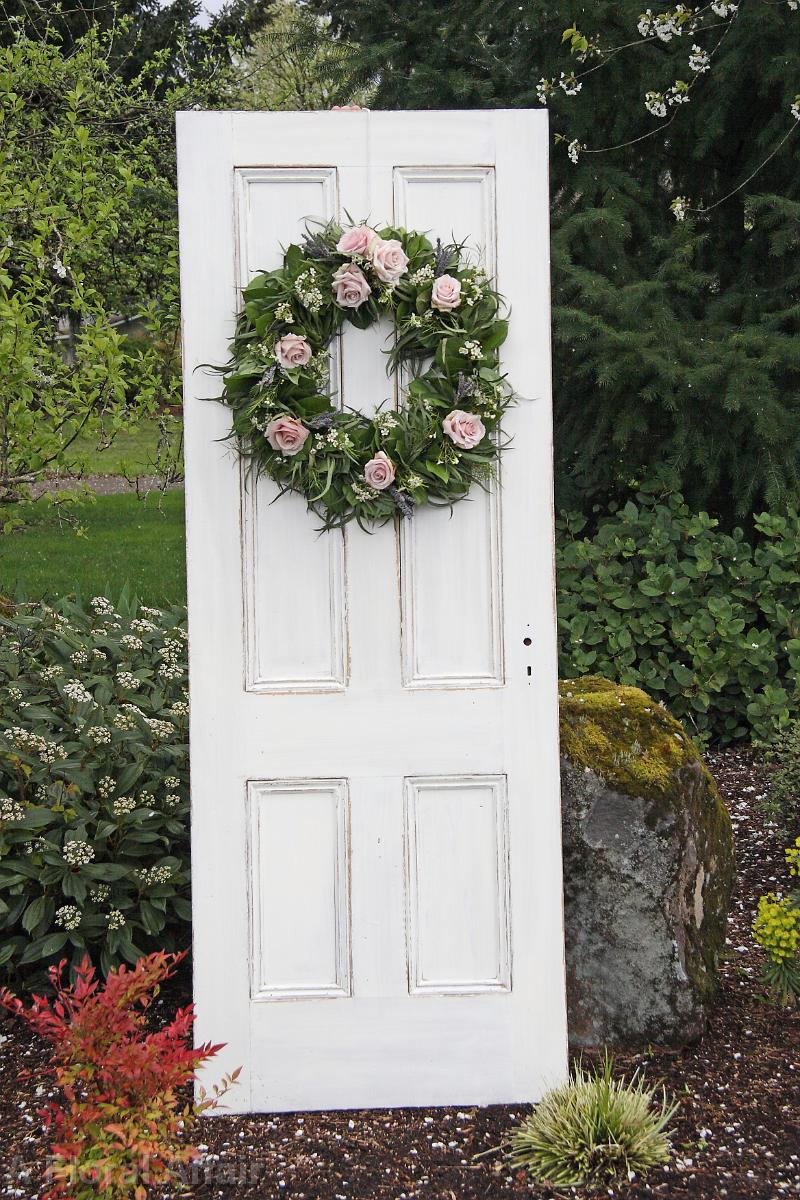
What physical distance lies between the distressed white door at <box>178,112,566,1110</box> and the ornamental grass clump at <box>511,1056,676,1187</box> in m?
0.20

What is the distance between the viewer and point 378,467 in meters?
2.53

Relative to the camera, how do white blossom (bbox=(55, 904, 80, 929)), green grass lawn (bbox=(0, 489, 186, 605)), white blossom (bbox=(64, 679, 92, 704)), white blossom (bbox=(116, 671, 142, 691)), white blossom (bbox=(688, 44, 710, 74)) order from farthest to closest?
green grass lawn (bbox=(0, 489, 186, 605)), white blossom (bbox=(688, 44, 710, 74)), white blossom (bbox=(116, 671, 142, 691)), white blossom (bbox=(64, 679, 92, 704)), white blossom (bbox=(55, 904, 80, 929))

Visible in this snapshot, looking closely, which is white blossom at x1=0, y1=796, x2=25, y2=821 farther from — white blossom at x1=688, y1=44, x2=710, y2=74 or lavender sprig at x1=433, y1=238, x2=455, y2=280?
white blossom at x1=688, y1=44, x2=710, y2=74

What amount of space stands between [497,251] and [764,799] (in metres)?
2.70

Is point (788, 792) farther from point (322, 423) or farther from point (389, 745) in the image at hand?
point (322, 423)

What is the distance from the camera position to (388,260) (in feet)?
8.22

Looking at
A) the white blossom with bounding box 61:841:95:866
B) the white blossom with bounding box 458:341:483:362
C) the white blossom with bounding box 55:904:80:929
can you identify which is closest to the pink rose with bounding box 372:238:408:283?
the white blossom with bounding box 458:341:483:362

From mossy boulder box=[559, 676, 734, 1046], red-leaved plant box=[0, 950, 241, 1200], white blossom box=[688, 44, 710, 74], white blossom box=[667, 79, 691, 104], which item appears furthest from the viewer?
white blossom box=[688, 44, 710, 74]

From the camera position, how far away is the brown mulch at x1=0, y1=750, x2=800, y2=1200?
7.75ft

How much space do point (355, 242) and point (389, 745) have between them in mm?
1154

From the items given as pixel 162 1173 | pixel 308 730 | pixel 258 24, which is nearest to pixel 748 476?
pixel 308 730

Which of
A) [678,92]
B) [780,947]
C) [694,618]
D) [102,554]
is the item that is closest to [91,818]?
[780,947]

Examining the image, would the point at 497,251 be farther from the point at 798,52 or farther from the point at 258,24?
the point at 258,24

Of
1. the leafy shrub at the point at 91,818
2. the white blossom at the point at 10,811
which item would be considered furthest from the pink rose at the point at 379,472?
the white blossom at the point at 10,811
